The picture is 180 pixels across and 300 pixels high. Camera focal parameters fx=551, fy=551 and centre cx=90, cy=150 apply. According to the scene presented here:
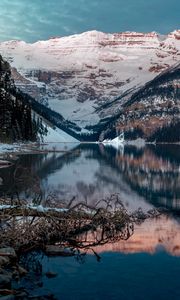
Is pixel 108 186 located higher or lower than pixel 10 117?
lower

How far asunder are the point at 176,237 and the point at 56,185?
3326cm

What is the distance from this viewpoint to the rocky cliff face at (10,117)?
433 ft

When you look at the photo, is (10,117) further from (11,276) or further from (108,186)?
(11,276)

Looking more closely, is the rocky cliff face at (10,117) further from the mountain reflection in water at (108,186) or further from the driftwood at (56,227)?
the driftwood at (56,227)

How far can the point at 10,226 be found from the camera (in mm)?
26906

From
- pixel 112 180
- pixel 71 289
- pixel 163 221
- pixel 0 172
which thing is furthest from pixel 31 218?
pixel 112 180

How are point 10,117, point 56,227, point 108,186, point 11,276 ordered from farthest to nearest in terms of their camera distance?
point 10,117 → point 108,186 → point 56,227 → point 11,276

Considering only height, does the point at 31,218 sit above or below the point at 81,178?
above

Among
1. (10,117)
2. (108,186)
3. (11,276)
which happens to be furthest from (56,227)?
(10,117)

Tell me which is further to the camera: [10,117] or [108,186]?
[10,117]

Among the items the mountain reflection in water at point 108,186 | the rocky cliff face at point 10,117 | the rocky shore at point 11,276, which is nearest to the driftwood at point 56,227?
the rocky shore at point 11,276

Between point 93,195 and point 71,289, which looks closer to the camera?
point 71,289

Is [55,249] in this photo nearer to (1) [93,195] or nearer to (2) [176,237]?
(2) [176,237]

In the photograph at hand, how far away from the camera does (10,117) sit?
14312 centimetres
